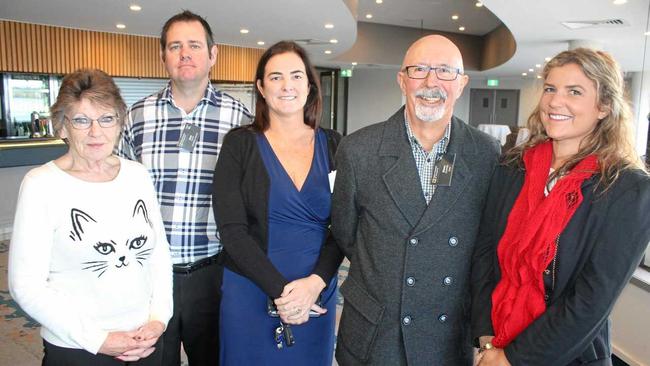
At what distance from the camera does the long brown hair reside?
2.13 metres

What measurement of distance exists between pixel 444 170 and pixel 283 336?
37.7 inches

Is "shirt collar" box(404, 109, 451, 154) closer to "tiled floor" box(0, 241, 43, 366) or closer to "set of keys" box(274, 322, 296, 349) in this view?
"set of keys" box(274, 322, 296, 349)

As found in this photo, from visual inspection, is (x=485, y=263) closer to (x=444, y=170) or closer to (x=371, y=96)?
(x=444, y=170)

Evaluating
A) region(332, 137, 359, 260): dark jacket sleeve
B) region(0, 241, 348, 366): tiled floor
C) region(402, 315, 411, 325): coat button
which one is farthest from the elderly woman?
region(0, 241, 348, 366): tiled floor

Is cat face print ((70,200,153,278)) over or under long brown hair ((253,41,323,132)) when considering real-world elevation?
under

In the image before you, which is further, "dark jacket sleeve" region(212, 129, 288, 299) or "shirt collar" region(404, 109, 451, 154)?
"dark jacket sleeve" region(212, 129, 288, 299)

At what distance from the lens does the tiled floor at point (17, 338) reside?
141 inches

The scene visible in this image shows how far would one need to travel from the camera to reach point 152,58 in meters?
10.7

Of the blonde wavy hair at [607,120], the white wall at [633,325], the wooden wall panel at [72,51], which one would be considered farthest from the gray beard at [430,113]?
the wooden wall panel at [72,51]

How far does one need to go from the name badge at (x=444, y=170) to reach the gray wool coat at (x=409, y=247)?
0.02 meters

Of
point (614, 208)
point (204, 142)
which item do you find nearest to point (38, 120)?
point (204, 142)

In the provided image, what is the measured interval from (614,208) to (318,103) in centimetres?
127

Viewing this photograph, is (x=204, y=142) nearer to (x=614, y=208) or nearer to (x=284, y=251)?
(x=284, y=251)

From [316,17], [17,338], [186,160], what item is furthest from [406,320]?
[316,17]
